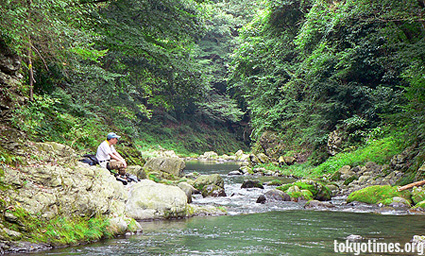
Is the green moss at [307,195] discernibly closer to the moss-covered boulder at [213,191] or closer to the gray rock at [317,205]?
the gray rock at [317,205]

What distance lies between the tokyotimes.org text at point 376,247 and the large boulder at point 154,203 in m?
3.78

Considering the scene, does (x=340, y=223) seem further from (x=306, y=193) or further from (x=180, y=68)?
(x=180, y=68)

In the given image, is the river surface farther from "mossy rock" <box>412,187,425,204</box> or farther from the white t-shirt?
the white t-shirt

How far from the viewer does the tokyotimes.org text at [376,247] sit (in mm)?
5336

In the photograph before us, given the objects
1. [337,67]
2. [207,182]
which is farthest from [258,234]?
[337,67]

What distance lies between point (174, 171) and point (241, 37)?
1518 centimetres

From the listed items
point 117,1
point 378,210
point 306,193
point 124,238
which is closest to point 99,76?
point 117,1

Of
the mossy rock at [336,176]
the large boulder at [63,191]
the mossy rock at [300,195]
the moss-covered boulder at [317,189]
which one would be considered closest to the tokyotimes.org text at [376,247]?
the large boulder at [63,191]

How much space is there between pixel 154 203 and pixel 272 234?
112 inches

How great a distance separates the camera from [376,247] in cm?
560

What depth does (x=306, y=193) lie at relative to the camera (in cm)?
1191

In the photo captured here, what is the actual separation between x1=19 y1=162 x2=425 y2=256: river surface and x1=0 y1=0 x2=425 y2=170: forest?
2.64 meters

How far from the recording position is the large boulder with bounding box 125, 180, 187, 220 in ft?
27.2

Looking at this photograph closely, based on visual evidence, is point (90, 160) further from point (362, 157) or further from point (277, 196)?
point (362, 157)
